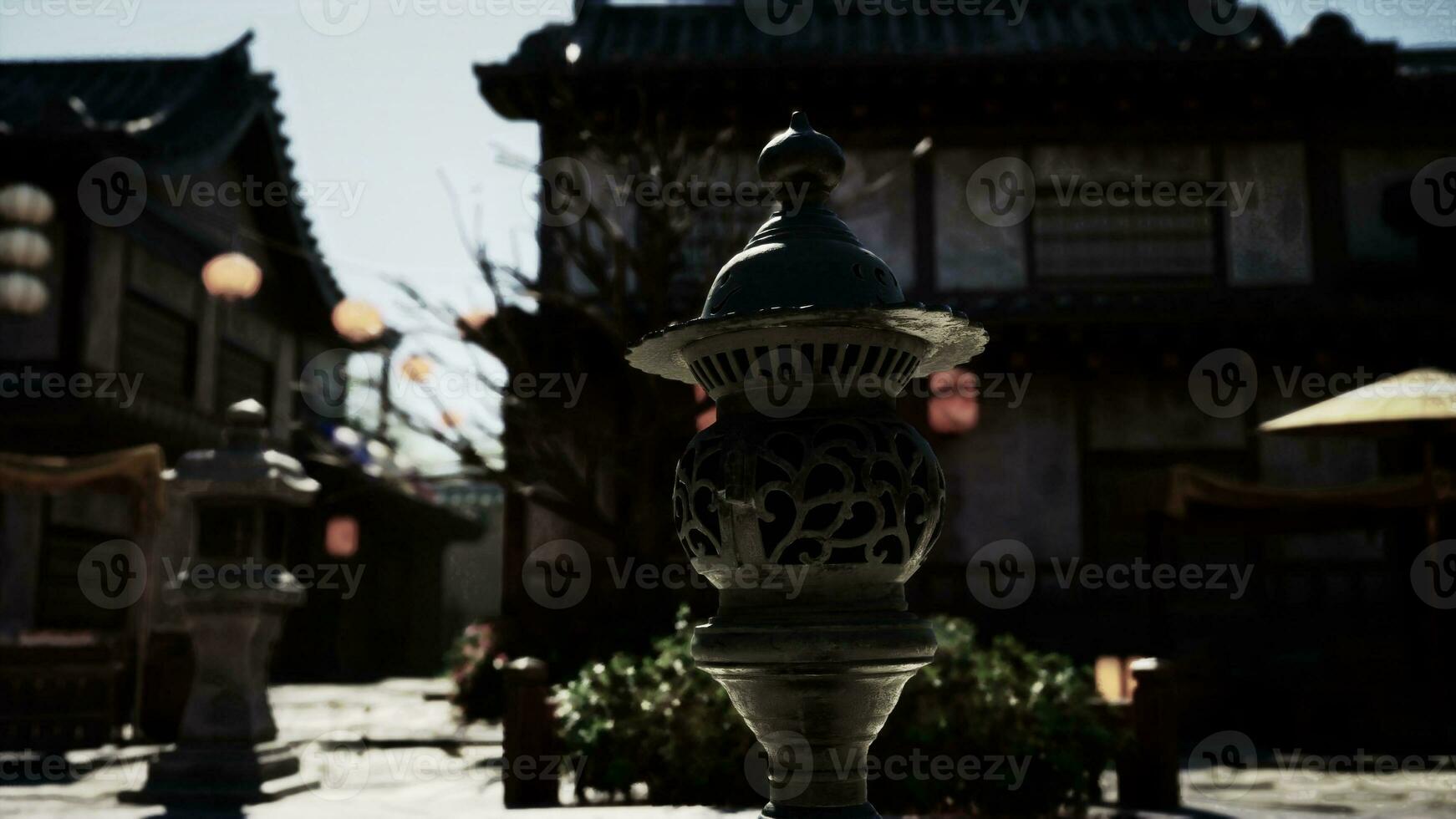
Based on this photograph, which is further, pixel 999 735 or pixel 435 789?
pixel 435 789

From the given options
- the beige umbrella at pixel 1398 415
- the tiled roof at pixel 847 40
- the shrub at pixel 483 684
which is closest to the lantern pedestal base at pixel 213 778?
the shrub at pixel 483 684

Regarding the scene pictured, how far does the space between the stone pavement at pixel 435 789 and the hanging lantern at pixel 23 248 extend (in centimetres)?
600

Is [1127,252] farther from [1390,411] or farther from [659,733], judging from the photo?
A: [659,733]

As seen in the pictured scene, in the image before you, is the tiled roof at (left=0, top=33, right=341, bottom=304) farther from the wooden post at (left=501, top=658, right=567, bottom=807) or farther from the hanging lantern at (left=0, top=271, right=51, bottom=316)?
the wooden post at (left=501, top=658, right=567, bottom=807)

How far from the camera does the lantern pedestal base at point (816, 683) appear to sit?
377 centimetres

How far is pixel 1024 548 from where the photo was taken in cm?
1409

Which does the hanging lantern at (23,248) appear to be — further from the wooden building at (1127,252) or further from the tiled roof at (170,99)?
the wooden building at (1127,252)

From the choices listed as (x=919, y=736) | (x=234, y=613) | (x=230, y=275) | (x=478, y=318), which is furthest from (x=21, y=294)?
(x=919, y=736)

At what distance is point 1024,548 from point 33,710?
10401mm

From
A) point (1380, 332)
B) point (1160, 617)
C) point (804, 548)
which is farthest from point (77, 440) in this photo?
point (1380, 332)

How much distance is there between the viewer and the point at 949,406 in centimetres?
1317

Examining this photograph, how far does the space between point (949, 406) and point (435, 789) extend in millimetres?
6936

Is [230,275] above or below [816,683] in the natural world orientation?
above

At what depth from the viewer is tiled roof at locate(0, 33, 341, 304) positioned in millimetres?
17547
